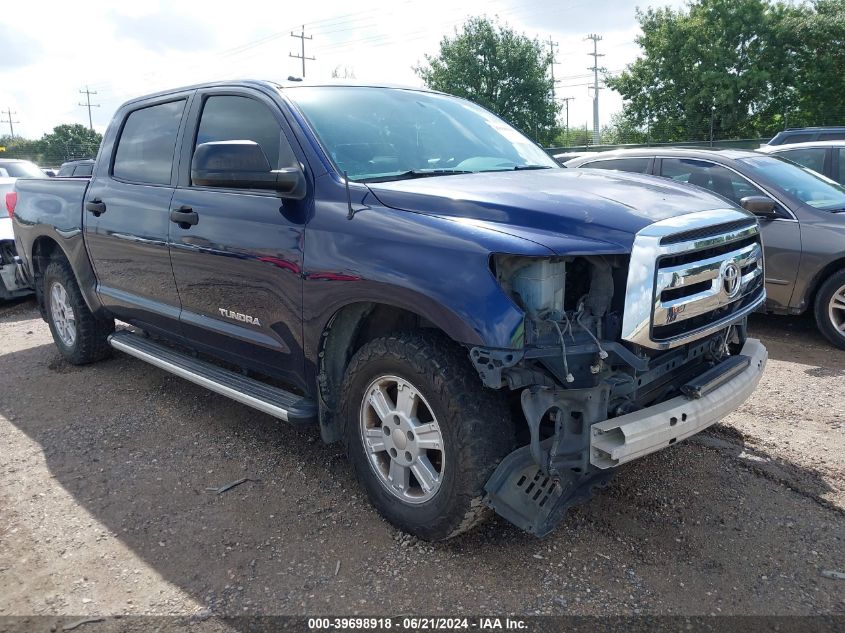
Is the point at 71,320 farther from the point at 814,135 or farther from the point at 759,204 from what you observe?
the point at 814,135

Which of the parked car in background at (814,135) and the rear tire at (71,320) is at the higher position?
the parked car in background at (814,135)

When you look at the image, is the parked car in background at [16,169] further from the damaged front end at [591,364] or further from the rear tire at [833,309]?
the damaged front end at [591,364]

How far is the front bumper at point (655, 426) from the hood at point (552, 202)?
2.13 ft

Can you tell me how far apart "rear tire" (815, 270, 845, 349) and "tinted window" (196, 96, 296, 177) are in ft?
15.6

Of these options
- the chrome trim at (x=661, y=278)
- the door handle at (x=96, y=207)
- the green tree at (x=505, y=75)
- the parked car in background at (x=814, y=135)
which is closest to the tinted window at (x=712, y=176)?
the chrome trim at (x=661, y=278)

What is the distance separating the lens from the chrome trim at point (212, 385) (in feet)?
11.1

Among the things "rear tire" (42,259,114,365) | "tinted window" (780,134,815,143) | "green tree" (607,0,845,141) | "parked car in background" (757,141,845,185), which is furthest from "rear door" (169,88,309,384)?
"green tree" (607,0,845,141)

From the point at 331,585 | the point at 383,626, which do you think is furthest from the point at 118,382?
the point at 383,626

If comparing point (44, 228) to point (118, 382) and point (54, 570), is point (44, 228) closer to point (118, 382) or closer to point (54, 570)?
point (118, 382)

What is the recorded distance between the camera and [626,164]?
23.4 ft

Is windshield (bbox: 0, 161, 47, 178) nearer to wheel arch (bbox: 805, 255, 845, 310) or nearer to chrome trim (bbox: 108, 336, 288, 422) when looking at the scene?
chrome trim (bbox: 108, 336, 288, 422)

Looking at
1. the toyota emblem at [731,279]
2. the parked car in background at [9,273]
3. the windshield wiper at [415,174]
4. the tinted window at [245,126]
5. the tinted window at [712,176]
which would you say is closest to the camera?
the toyota emblem at [731,279]

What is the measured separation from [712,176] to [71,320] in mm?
5783

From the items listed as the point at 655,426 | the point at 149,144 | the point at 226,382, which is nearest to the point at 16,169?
the point at 149,144
